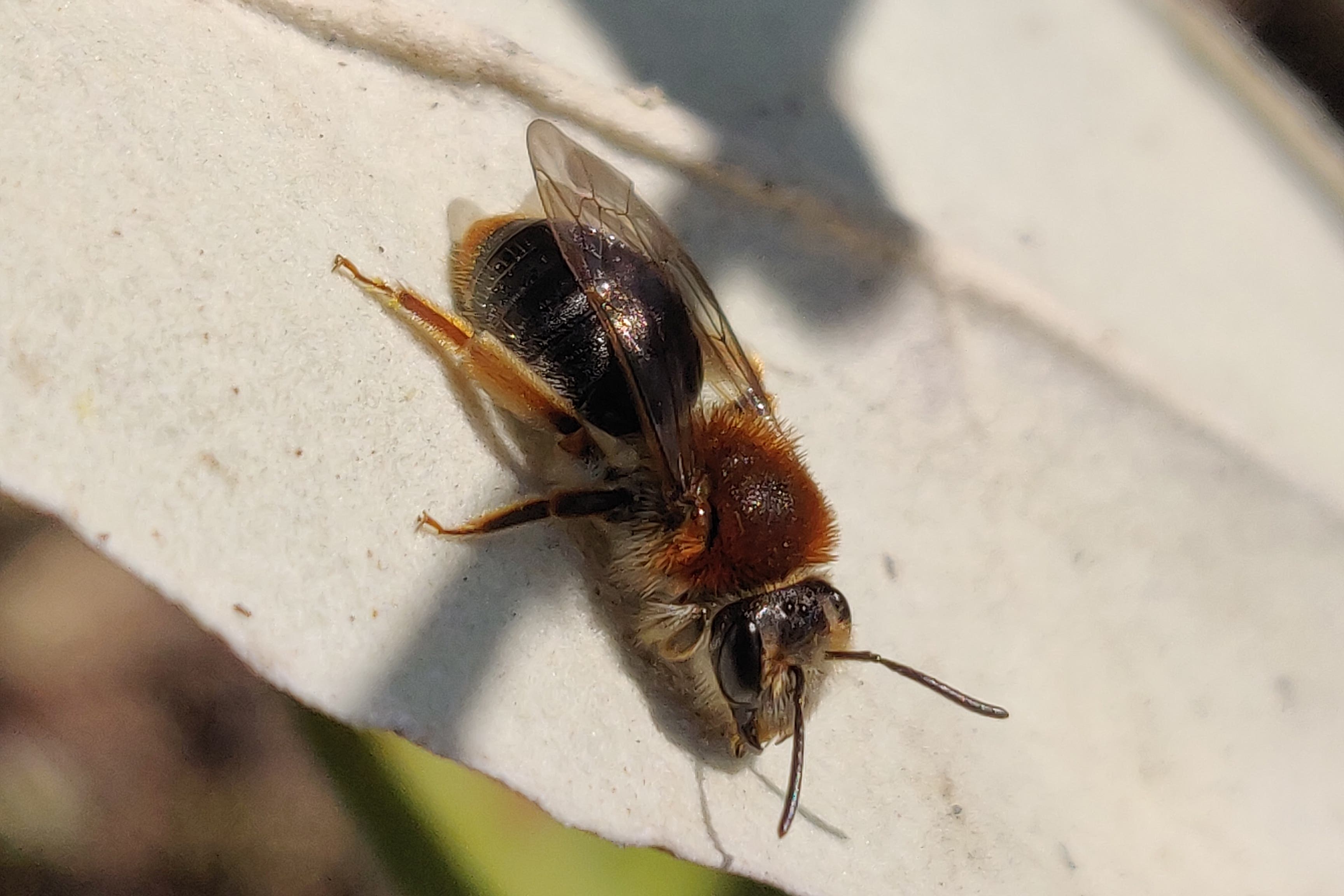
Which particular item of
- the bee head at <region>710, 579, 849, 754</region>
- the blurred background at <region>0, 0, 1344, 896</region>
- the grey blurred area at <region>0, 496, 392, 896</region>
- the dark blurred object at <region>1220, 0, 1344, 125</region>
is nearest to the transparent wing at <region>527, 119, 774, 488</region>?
the bee head at <region>710, 579, 849, 754</region>

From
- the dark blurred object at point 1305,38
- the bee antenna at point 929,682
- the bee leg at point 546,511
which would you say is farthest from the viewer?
the dark blurred object at point 1305,38

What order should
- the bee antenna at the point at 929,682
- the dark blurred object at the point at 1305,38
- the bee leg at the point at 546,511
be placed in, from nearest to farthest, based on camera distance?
the bee leg at the point at 546,511 < the bee antenna at the point at 929,682 < the dark blurred object at the point at 1305,38

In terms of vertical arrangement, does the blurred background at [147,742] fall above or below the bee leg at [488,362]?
below

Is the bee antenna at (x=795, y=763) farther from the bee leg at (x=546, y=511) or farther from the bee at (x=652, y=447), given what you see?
the bee leg at (x=546, y=511)

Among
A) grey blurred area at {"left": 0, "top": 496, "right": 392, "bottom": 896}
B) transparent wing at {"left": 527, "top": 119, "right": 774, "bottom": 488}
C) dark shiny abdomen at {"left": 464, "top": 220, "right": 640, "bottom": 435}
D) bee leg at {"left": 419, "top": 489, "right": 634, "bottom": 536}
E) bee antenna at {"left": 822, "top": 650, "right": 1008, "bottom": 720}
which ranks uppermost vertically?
transparent wing at {"left": 527, "top": 119, "right": 774, "bottom": 488}

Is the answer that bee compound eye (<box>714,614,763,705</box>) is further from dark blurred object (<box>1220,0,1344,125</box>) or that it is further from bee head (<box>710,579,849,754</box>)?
dark blurred object (<box>1220,0,1344,125</box>)

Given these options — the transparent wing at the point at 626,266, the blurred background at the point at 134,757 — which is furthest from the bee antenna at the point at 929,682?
the blurred background at the point at 134,757
